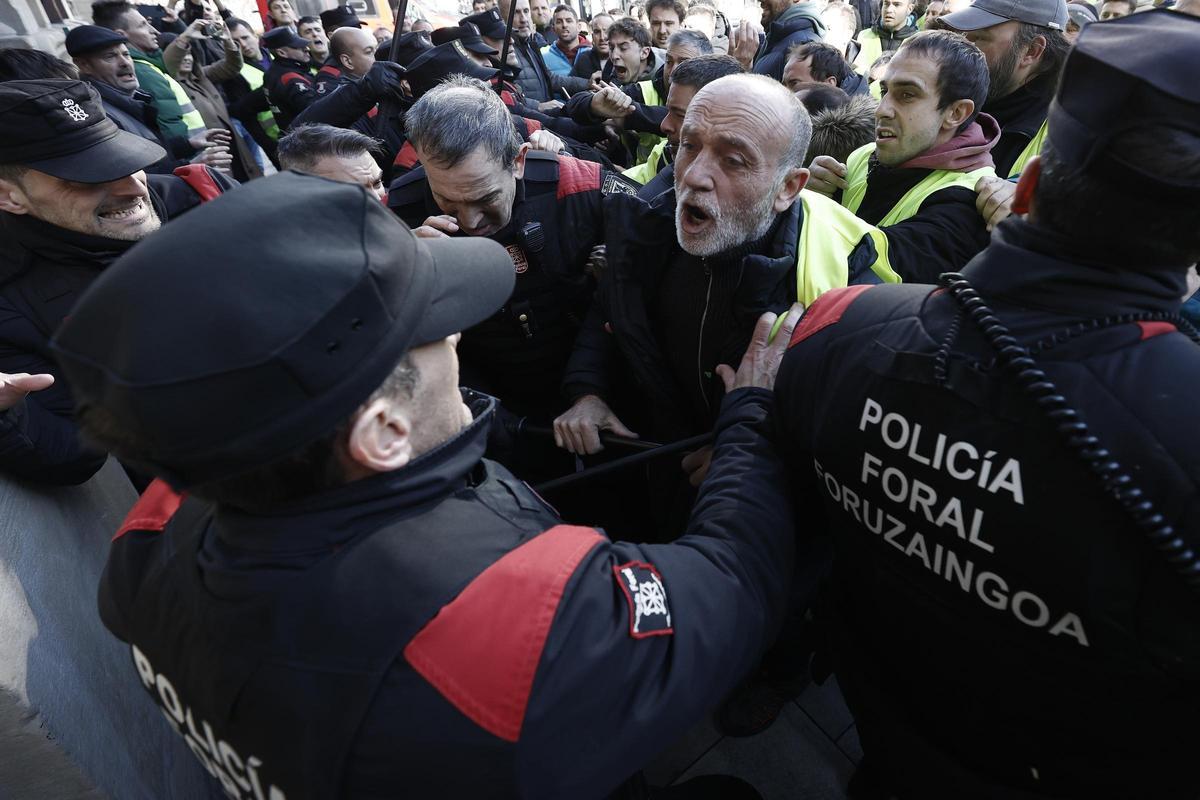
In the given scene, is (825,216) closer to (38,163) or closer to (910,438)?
(910,438)

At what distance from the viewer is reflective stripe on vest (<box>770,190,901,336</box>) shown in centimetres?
195

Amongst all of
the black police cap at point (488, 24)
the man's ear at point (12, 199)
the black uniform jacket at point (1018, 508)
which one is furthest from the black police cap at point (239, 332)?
the black police cap at point (488, 24)

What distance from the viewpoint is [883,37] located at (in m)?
6.55

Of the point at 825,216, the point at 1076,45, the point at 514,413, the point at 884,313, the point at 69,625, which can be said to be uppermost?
the point at 1076,45

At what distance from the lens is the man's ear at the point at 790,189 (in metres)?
2.08

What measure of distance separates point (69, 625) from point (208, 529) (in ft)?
3.87

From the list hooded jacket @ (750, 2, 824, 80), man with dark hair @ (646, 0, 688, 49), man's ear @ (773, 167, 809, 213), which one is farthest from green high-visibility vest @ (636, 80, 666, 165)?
man's ear @ (773, 167, 809, 213)

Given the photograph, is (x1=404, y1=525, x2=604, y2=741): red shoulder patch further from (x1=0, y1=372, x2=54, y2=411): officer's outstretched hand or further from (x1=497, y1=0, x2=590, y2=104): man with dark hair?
(x1=497, y1=0, x2=590, y2=104): man with dark hair

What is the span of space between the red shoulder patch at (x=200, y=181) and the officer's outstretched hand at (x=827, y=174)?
2700mm

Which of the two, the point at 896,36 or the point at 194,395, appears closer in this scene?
the point at 194,395

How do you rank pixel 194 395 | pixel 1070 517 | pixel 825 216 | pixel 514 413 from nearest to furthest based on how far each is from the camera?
1. pixel 194 395
2. pixel 1070 517
3. pixel 825 216
4. pixel 514 413

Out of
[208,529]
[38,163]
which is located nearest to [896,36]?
[38,163]

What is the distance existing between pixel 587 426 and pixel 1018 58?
2.96 metres

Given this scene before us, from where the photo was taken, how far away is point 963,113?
2703mm
